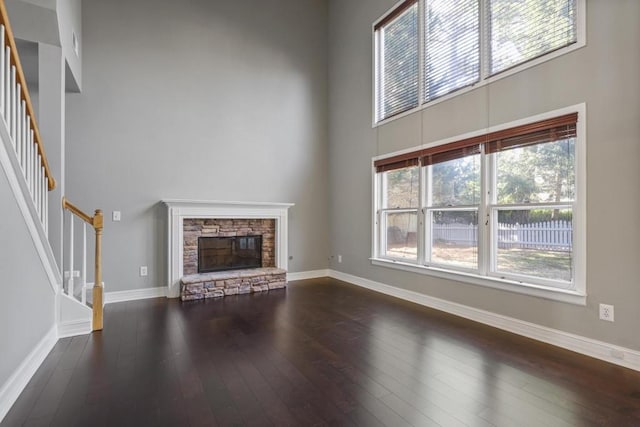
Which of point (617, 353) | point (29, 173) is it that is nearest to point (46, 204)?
point (29, 173)

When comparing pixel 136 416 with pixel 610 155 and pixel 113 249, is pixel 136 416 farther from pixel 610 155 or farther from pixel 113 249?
pixel 610 155

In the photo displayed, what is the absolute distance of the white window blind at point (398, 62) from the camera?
423cm

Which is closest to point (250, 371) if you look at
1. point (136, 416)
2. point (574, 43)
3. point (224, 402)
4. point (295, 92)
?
point (224, 402)

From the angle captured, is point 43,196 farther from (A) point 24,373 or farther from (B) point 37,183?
(A) point 24,373

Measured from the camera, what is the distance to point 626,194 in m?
2.35

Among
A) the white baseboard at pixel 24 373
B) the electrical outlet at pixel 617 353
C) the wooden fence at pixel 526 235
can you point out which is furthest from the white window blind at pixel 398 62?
the white baseboard at pixel 24 373

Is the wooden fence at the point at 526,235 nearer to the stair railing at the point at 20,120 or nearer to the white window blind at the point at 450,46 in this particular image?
the white window blind at the point at 450,46

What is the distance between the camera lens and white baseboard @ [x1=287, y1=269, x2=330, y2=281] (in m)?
5.43

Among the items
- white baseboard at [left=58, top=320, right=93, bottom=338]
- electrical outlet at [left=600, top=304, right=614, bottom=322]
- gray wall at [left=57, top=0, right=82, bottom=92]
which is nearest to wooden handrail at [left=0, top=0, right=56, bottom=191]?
gray wall at [left=57, top=0, right=82, bottom=92]

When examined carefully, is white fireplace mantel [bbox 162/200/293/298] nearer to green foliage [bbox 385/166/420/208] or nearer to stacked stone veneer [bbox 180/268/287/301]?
stacked stone veneer [bbox 180/268/287/301]

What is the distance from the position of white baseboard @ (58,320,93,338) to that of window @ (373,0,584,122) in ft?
14.1

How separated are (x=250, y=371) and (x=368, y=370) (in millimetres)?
835

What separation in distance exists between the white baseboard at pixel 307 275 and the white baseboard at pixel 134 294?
6.37ft

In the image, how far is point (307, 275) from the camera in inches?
220
